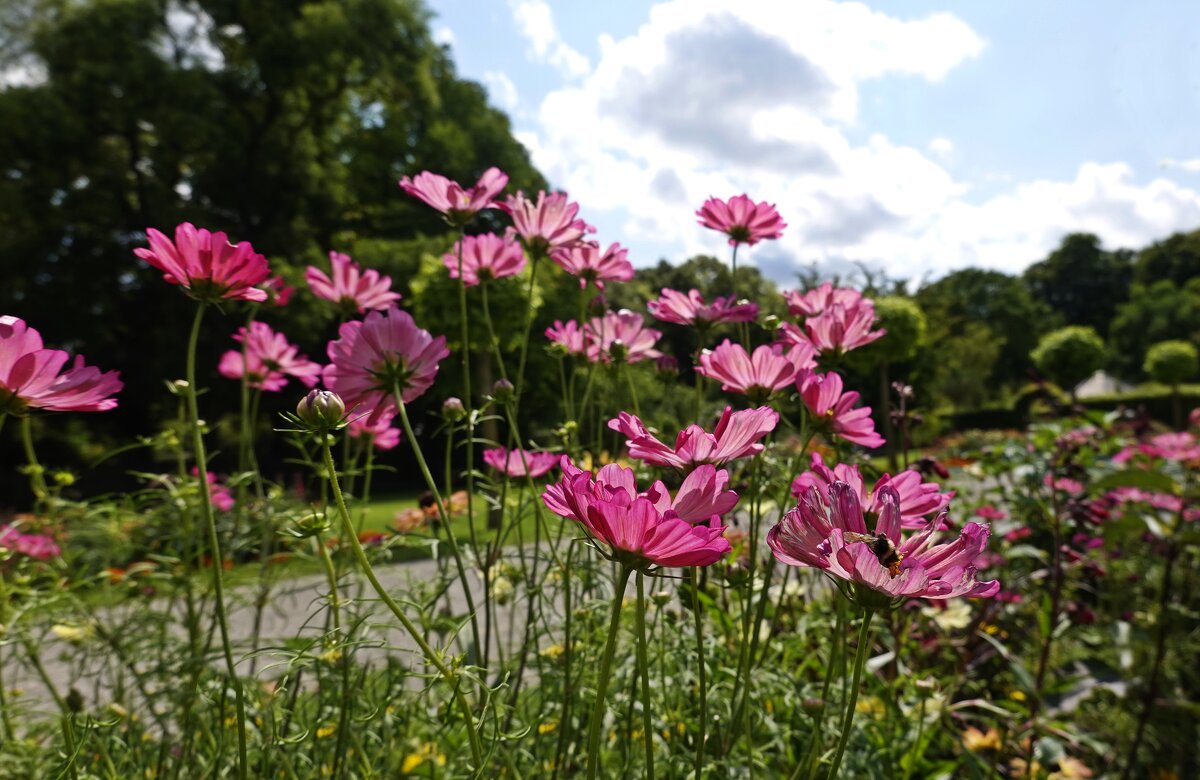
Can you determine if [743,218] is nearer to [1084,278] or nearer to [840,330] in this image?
[840,330]

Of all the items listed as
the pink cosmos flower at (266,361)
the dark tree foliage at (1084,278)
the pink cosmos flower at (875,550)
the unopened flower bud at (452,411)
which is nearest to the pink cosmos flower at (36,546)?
the pink cosmos flower at (266,361)

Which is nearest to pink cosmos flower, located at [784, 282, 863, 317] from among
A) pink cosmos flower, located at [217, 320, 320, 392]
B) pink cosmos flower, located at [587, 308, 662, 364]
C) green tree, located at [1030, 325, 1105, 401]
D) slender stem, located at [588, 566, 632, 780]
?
pink cosmos flower, located at [587, 308, 662, 364]

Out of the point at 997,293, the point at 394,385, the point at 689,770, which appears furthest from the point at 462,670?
the point at 997,293

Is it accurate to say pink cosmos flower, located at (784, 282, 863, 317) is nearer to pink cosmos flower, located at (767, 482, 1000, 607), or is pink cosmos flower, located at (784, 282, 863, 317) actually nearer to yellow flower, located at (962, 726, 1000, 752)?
pink cosmos flower, located at (767, 482, 1000, 607)

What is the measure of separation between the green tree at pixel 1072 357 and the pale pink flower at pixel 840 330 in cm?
760

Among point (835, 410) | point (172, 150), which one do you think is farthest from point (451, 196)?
point (172, 150)

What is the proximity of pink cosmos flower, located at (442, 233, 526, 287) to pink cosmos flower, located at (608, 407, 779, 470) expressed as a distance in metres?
0.55

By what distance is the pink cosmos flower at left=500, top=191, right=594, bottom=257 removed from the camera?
1.03 meters

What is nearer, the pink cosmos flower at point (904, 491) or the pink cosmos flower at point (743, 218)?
the pink cosmos flower at point (904, 491)

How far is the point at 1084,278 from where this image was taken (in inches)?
1356

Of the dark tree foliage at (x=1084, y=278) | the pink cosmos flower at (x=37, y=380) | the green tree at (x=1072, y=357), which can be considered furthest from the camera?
the dark tree foliage at (x=1084, y=278)

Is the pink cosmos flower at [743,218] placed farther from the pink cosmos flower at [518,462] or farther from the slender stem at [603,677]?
the slender stem at [603,677]

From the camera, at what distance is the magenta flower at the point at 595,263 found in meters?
1.11

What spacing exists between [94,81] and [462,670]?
425 inches
